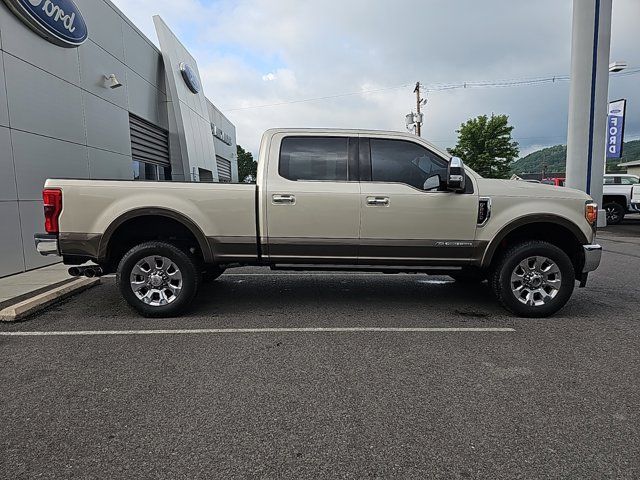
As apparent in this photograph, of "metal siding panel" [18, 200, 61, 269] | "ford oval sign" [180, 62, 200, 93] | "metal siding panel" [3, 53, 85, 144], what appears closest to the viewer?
"metal siding panel" [3, 53, 85, 144]

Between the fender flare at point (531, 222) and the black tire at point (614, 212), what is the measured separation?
15.9 metres

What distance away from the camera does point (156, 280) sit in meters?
4.85

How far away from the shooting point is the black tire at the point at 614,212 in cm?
1800

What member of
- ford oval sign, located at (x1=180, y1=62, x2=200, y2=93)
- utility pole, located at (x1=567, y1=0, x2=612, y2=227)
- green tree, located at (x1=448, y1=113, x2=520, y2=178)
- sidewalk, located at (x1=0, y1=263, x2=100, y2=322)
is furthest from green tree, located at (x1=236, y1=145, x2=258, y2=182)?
sidewalk, located at (x1=0, y1=263, x2=100, y2=322)

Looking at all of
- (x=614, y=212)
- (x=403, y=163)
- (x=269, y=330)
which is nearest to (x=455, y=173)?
(x=403, y=163)

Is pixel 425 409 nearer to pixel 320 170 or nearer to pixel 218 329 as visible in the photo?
pixel 218 329

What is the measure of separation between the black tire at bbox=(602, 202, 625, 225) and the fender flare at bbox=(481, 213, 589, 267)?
15.9 m

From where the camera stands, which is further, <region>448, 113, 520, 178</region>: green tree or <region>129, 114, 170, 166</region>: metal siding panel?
<region>448, 113, 520, 178</region>: green tree

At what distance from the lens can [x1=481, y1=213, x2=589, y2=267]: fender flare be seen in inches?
190

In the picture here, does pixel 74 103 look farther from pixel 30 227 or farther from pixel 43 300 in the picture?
pixel 43 300

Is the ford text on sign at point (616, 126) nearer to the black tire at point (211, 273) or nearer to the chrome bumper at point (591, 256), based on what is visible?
the chrome bumper at point (591, 256)

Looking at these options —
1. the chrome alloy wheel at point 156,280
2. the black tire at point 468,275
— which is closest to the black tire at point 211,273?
the chrome alloy wheel at point 156,280

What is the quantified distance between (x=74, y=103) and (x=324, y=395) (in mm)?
8864

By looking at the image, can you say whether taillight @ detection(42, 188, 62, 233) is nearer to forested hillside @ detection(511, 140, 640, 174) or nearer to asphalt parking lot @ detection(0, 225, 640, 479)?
asphalt parking lot @ detection(0, 225, 640, 479)
